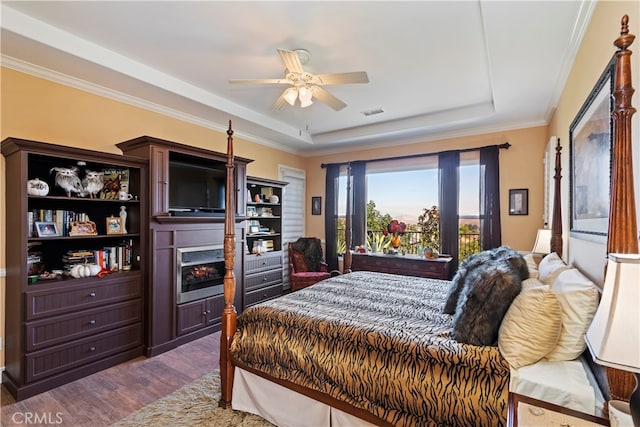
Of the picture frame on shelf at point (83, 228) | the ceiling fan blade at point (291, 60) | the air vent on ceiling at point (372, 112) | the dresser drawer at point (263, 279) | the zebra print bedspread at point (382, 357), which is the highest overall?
the air vent on ceiling at point (372, 112)

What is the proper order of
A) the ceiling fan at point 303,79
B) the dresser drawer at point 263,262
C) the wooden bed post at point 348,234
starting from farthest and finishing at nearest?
the wooden bed post at point 348,234 → the dresser drawer at point 263,262 → the ceiling fan at point 303,79

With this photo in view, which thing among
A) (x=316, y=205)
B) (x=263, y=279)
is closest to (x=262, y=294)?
(x=263, y=279)

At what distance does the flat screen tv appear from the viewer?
3.44 meters

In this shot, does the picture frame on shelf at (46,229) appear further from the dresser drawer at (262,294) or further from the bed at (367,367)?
the dresser drawer at (262,294)

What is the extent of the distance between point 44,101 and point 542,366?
4221mm

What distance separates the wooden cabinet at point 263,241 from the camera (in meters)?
4.47

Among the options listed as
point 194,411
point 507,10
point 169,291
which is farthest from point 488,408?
point 169,291

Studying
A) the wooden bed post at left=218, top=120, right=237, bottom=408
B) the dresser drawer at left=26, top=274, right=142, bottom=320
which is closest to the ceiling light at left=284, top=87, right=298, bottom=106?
the wooden bed post at left=218, top=120, right=237, bottom=408

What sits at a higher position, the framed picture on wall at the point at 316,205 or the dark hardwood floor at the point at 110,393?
the framed picture on wall at the point at 316,205

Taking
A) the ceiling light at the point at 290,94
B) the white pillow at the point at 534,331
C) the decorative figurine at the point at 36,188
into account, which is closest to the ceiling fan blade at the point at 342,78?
the ceiling light at the point at 290,94

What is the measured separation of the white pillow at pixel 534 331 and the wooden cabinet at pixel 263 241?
11.3 ft

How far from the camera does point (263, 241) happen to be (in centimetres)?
494

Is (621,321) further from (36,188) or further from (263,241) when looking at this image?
(263,241)

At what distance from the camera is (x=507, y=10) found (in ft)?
6.46
